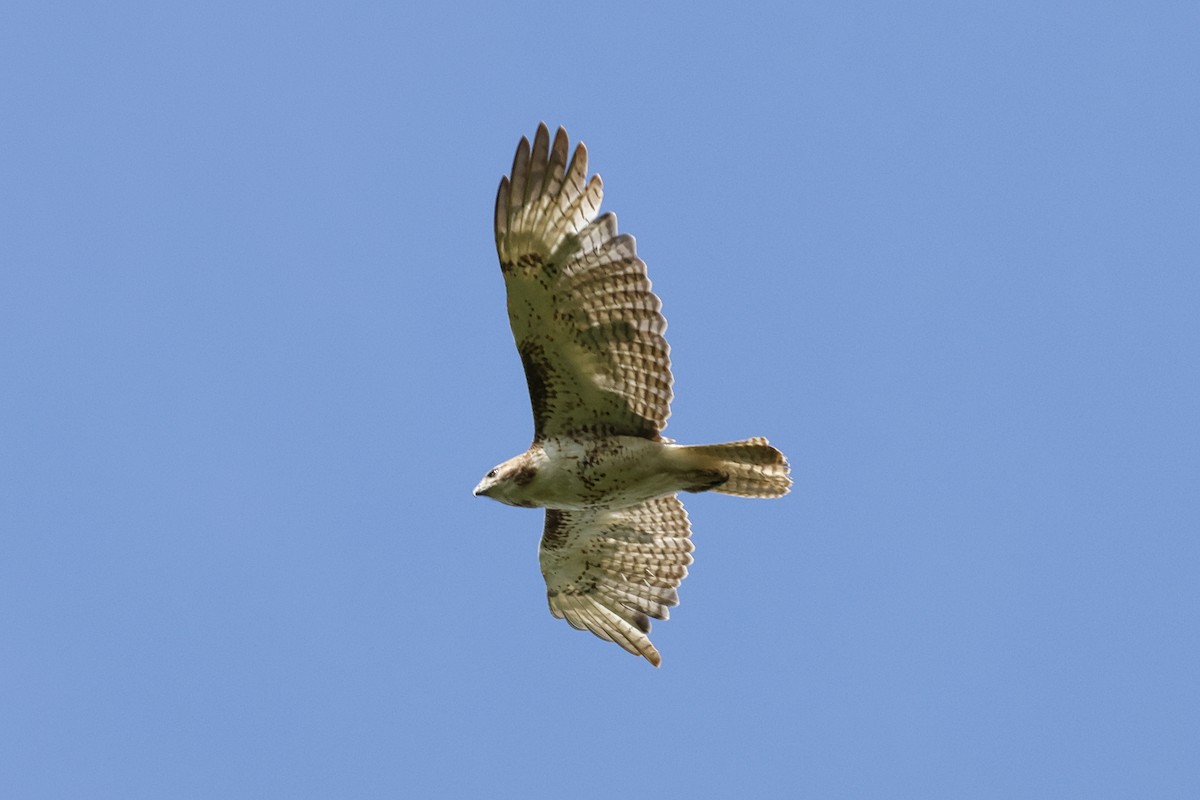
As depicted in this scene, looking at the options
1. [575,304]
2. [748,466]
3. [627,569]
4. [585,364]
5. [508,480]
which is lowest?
[627,569]

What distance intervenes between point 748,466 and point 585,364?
4.72 ft

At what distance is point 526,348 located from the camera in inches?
482

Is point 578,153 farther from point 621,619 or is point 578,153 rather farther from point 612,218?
point 621,619

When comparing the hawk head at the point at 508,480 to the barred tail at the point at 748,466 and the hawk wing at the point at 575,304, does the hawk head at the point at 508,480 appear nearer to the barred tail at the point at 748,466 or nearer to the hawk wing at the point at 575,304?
the hawk wing at the point at 575,304

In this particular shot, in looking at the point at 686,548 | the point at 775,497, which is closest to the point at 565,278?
the point at 775,497

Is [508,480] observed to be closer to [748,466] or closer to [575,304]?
[575,304]

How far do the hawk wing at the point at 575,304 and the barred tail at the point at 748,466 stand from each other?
18.8 inches

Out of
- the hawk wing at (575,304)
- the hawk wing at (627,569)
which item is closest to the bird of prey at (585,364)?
the hawk wing at (575,304)

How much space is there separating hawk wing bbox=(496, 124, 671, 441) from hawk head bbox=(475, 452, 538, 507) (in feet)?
1.05

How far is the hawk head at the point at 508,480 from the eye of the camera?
12523 millimetres

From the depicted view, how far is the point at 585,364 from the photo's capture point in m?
12.3

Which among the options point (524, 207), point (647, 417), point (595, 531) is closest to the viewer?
point (524, 207)

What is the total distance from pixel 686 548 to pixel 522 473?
2319 mm

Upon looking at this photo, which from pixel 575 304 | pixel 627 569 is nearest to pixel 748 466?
pixel 575 304
